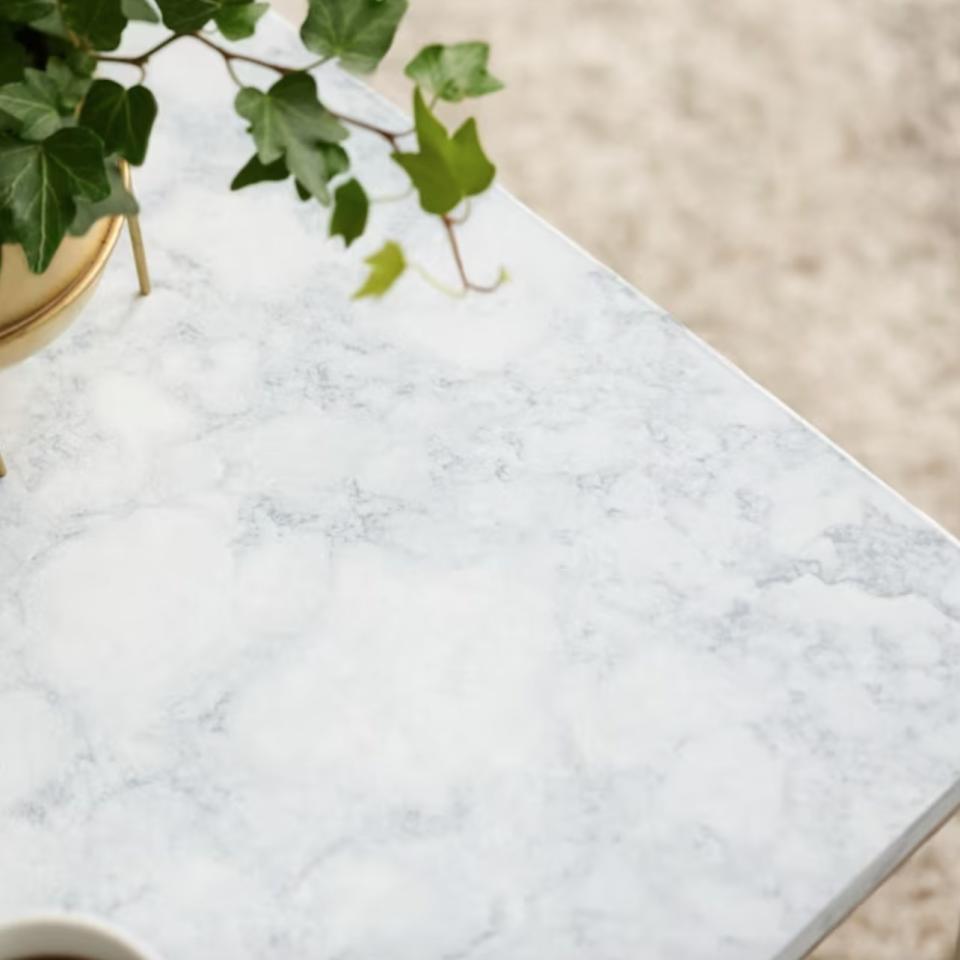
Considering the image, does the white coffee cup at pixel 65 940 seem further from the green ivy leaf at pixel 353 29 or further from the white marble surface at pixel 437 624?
the green ivy leaf at pixel 353 29

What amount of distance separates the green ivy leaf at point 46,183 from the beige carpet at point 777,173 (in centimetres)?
110

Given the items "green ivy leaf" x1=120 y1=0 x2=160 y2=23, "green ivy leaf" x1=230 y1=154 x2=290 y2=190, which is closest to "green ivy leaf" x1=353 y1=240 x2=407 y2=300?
"green ivy leaf" x1=230 y1=154 x2=290 y2=190

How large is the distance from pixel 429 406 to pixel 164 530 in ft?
0.55

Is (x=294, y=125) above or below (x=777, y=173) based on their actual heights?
above

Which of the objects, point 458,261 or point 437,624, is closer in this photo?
point 458,261

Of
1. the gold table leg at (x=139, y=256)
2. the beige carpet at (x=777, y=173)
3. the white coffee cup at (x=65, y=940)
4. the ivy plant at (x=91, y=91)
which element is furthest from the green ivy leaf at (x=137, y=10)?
the beige carpet at (x=777, y=173)

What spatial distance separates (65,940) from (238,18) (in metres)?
0.40

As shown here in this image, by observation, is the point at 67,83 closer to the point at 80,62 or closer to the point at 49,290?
the point at 80,62

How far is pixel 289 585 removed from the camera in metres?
0.86

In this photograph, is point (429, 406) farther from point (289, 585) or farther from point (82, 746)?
point (82, 746)

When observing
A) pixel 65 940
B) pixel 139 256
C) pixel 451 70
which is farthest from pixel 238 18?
pixel 65 940

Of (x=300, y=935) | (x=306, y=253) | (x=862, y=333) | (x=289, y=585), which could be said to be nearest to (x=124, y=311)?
(x=306, y=253)

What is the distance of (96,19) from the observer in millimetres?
708

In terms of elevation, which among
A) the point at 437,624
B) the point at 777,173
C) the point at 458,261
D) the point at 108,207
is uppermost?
the point at 458,261
